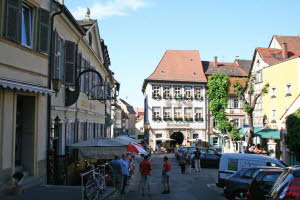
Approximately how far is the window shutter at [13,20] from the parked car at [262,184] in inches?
338

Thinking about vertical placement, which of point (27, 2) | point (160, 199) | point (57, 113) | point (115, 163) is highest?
point (27, 2)

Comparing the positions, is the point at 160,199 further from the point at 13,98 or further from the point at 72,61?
the point at 72,61

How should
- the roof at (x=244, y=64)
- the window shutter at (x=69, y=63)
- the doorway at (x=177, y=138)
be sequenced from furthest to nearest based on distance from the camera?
the roof at (x=244, y=64), the doorway at (x=177, y=138), the window shutter at (x=69, y=63)

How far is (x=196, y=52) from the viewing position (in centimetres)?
6069

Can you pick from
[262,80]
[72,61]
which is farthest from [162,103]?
[72,61]

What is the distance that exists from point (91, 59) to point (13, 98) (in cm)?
1329

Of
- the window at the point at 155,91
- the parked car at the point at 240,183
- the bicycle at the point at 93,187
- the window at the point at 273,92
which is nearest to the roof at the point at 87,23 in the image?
the bicycle at the point at 93,187

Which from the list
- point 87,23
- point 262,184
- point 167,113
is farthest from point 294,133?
point 167,113

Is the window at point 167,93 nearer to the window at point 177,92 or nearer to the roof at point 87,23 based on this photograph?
the window at point 177,92

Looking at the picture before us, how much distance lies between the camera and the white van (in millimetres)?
16109

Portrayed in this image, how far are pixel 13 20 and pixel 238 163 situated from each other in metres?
10.7

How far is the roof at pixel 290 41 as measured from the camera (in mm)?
48906

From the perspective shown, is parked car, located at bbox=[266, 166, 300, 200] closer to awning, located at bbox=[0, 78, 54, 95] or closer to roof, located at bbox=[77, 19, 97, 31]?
awning, located at bbox=[0, 78, 54, 95]

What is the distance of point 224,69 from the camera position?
197ft
